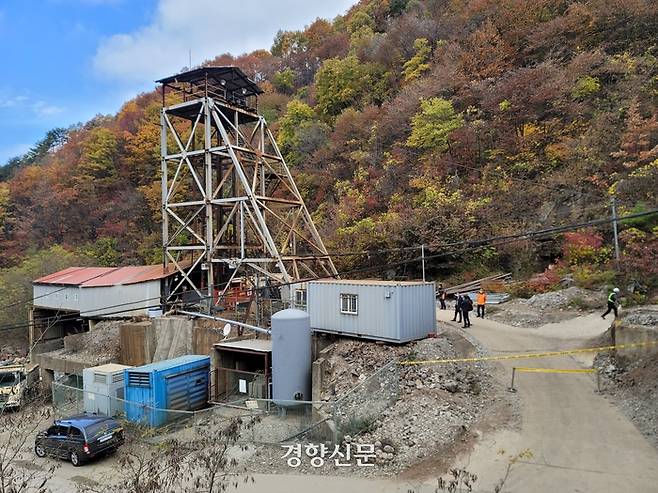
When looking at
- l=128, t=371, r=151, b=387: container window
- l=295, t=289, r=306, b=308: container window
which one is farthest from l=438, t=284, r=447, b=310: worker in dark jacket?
l=128, t=371, r=151, b=387: container window

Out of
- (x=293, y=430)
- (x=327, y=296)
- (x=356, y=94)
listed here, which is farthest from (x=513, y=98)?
(x=293, y=430)

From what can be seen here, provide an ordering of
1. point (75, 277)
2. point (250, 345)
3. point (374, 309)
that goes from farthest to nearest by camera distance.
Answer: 1. point (75, 277)
2. point (250, 345)
3. point (374, 309)

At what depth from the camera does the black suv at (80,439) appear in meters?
13.0

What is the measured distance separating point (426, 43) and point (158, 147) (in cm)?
2881

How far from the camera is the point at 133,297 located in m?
23.0

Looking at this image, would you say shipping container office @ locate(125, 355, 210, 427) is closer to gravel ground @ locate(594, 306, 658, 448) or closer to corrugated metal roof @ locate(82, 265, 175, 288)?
corrugated metal roof @ locate(82, 265, 175, 288)

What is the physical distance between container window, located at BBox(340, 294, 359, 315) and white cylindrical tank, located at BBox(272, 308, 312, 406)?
137 cm

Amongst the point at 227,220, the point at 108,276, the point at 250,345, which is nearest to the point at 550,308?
the point at 250,345

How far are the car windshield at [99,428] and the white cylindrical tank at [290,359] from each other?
5037 millimetres

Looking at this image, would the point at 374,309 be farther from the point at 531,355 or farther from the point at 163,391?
the point at 163,391

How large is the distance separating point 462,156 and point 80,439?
81.5 feet

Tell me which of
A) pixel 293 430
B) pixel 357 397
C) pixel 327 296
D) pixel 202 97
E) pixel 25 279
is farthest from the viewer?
pixel 25 279

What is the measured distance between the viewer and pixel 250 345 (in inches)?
685

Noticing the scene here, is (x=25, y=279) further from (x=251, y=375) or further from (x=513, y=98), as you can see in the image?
(x=513, y=98)
